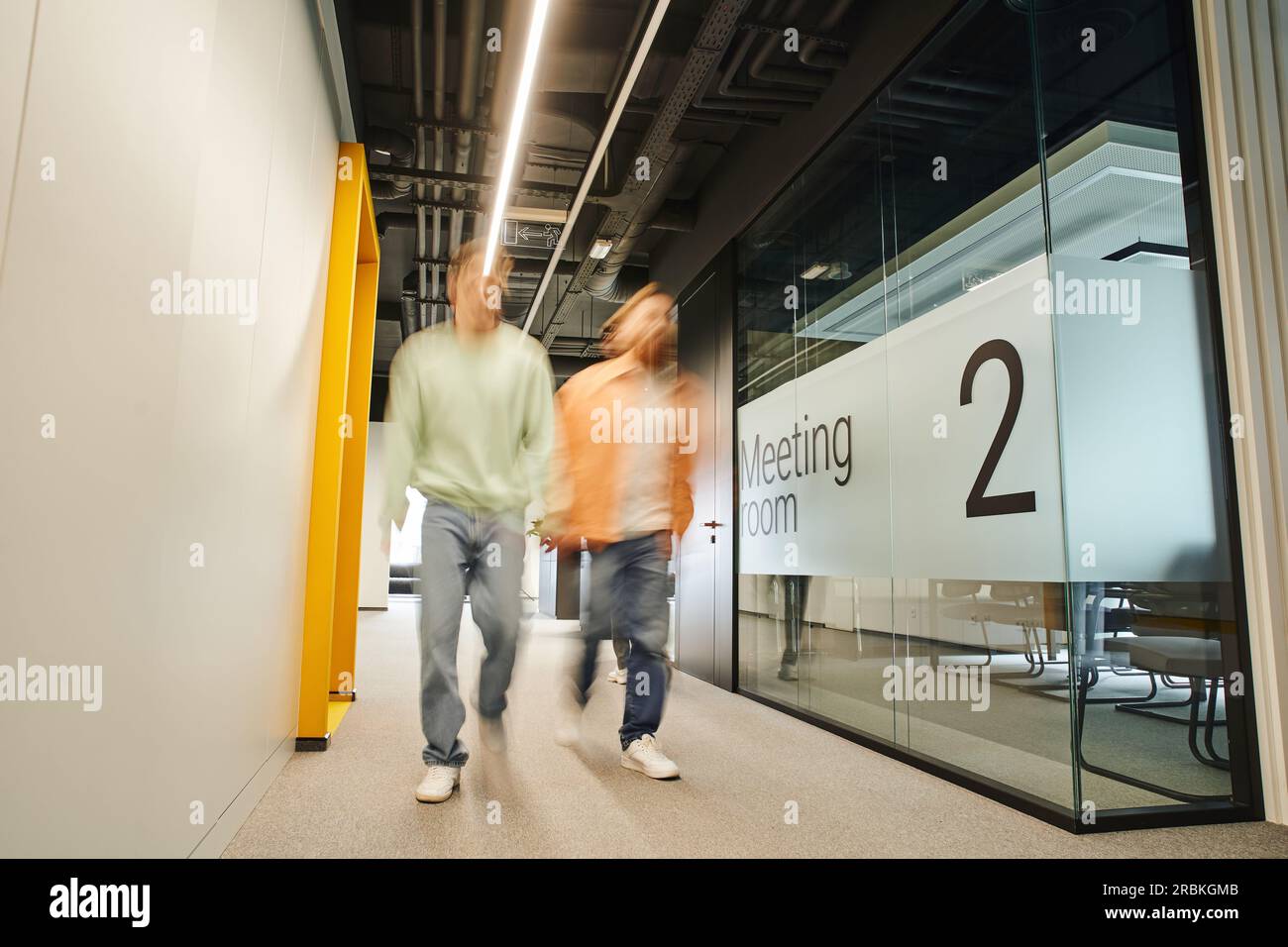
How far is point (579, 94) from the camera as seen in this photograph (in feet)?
15.9

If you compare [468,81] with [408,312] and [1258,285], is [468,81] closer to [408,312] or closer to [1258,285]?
[1258,285]

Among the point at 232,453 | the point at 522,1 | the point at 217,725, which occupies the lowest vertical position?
the point at 217,725

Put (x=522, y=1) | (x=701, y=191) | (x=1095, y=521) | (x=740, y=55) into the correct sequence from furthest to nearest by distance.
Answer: (x=701, y=191), (x=740, y=55), (x=522, y=1), (x=1095, y=521)

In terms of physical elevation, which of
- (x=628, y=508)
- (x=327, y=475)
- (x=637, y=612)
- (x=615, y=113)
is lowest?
(x=637, y=612)

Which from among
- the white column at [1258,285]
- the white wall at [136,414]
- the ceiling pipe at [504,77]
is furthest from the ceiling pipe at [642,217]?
the white wall at [136,414]

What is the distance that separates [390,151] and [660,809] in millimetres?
4052

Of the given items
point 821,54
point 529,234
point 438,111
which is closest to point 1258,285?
point 821,54

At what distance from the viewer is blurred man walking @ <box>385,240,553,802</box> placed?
7.39 ft

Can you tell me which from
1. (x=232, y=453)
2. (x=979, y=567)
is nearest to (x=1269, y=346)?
(x=979, y=567)

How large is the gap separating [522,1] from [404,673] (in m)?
3.83

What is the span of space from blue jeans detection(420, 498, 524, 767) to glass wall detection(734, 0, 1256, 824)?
156 centimetres

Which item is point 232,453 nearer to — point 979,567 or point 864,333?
point 979,567

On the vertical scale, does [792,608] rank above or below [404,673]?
above

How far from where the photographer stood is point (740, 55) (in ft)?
13.0
